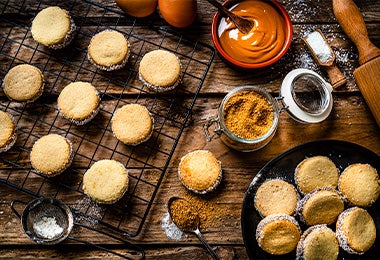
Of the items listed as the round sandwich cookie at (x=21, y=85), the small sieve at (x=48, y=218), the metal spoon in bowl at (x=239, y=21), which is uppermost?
the metal spoon in bowl at (x=239, y=21)

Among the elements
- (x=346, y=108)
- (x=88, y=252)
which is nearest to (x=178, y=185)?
(x=88, y=252)

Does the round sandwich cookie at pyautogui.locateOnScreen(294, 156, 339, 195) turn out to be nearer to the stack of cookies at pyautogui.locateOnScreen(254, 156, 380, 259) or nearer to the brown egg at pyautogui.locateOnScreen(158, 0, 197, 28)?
the stack of cookies at pyautogui.locateOnScreen(254, 156, 380, 259)

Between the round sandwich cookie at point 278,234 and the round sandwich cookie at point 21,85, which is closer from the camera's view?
the round sandwich cookie at point 278,234

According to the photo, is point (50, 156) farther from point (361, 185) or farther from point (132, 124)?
point (361, 185)

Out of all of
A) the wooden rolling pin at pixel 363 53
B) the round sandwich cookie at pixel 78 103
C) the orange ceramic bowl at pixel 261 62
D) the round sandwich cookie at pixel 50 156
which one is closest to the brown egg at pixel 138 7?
the orange ceramic bowl at pixel 261 62

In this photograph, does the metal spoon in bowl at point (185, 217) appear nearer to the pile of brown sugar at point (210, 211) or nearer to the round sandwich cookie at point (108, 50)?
the pile of brown sugar at point (210, 211)

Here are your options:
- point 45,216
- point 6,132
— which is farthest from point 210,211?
point 6,132

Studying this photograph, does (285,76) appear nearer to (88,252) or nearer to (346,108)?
(346,108)
